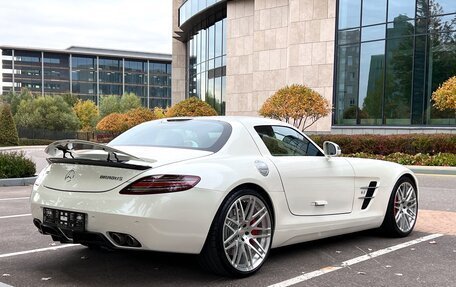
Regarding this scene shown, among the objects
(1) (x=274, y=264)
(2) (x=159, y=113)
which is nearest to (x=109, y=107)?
(2) (x=159, y=113)

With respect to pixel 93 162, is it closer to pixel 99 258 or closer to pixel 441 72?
pixel 99 258

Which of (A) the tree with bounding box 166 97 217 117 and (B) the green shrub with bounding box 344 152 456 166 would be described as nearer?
(B) the green shrub with bounding box 344 152 456 166

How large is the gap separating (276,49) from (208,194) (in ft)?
91.9

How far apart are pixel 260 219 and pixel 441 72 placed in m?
22.0

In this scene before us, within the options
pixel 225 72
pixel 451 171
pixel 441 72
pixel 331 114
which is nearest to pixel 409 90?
pixel 441 72

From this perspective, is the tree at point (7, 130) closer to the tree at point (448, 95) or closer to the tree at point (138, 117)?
the tree at point (138, 117)

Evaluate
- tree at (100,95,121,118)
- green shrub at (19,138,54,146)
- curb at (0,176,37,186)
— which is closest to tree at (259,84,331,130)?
curb at (0,176,37,186)

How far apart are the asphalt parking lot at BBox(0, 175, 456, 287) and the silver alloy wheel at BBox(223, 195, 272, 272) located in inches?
6.4

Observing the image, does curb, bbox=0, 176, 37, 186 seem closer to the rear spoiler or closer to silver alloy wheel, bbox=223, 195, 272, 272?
the rear spoiler

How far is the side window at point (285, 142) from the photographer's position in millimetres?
4938

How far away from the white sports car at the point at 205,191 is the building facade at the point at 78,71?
12271cm

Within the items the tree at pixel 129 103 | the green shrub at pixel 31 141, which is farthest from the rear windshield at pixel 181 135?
the tree at pixel 129 103

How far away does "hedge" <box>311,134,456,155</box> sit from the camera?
18719 millimetres

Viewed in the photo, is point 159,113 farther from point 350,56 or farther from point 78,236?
point 78,236
